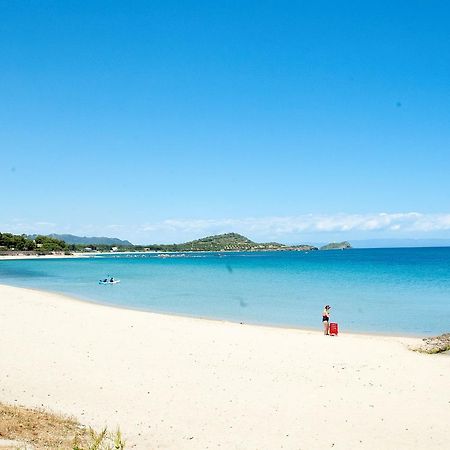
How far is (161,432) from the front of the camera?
9.93 m

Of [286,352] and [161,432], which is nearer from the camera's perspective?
[161,432]

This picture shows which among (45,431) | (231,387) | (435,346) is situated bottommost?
(231,387)

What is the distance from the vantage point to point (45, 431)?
8.84 meters

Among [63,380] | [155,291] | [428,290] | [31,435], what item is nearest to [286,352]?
[63,380]

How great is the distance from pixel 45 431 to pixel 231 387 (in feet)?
18.0

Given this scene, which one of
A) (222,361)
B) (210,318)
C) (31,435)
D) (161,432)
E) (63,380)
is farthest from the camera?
(210,318)

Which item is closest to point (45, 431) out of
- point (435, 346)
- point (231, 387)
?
point (231, 387)

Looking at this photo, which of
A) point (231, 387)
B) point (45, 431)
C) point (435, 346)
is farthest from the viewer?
point (435, 346)

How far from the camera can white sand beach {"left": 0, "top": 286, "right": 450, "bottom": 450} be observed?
1007 cm

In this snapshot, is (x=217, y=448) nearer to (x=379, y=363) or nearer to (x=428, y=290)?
(x=379, y=363)

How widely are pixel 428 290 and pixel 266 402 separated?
44.0 metres

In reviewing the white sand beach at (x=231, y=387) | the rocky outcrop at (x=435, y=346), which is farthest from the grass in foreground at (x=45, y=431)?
the rocky outcrop at (x=435, y=346)

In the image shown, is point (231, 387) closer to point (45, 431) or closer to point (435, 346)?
point (45, 431)

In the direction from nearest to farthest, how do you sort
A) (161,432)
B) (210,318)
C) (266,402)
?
(161,432) < (266,402) < (210,318)
